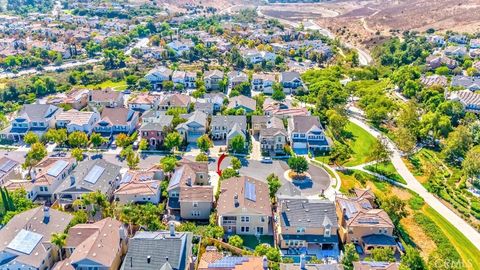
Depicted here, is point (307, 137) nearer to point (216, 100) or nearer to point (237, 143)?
point (237, 143)

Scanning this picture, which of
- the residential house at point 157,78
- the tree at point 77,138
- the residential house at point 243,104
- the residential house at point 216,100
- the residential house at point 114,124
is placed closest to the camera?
the tree at point 77,138

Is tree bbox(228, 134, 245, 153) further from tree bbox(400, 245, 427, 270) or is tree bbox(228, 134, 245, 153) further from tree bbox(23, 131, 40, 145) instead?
tree bbox(23, 131, 40, 145)

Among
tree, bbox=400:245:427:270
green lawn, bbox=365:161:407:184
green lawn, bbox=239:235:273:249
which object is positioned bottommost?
green lawn, bbox=239:235:273:249

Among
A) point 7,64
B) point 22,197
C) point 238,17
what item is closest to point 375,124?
point 22,197

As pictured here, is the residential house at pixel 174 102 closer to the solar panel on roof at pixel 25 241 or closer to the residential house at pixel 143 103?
the residential house at pixel 143 103

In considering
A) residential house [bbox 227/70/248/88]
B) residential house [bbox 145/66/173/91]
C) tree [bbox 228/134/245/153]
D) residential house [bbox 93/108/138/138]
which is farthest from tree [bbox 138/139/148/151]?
residential house [bbox 227/70/248/88]

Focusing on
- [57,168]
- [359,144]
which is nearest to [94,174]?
[57,168]

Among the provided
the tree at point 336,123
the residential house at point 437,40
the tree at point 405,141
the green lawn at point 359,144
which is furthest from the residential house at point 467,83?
the residential house at point 437,40
